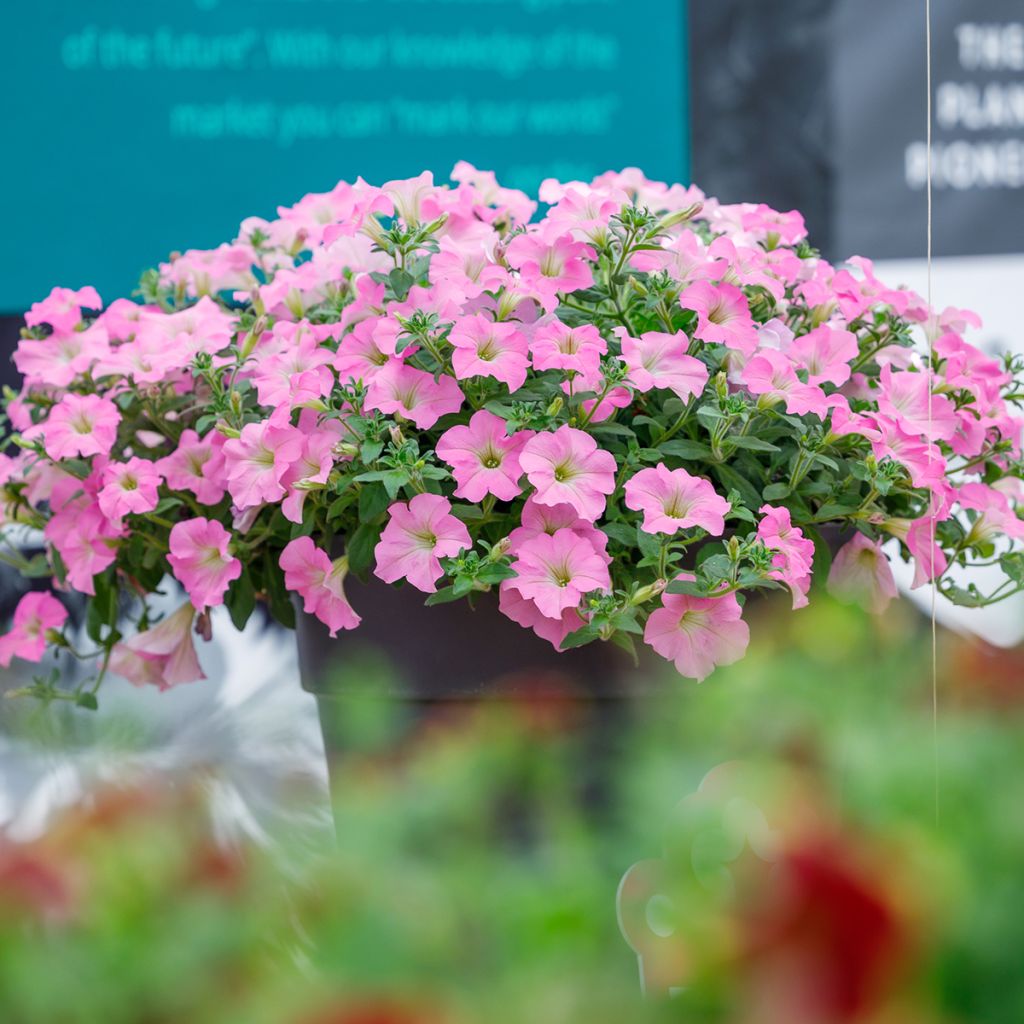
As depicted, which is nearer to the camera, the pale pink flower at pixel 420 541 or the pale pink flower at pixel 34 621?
the pale pink flower at pixel 420 541

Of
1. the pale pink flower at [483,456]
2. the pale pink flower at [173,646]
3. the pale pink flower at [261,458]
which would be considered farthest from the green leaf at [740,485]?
the pale pink flower at [173,646]

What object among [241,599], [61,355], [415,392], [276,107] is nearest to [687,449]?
[415,392]

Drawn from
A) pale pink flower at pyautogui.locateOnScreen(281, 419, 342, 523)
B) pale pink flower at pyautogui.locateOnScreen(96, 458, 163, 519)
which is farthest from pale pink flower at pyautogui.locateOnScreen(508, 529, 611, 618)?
pale pink flower at pyautogui.locateOnScreen(96, 458, 163, 519)

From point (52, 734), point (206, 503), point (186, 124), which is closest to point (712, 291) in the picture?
point (206, 503)

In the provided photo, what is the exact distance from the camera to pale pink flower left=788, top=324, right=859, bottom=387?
68 cm

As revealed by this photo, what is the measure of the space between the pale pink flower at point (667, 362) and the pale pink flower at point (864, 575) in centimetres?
14

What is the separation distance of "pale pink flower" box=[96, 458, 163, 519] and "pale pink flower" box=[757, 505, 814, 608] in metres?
0.32

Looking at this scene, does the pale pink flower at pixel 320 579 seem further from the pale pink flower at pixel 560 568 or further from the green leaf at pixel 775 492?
the green leaf at pixel 775 492

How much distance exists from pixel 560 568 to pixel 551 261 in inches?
6.7

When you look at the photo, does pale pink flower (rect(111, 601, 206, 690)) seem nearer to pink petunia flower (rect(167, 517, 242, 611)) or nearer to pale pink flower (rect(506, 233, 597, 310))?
pink petunia flower (rect(167, 517, 242, 611))

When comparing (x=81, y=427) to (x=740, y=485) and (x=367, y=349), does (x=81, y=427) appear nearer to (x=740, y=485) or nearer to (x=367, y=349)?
(x=367, y=349)

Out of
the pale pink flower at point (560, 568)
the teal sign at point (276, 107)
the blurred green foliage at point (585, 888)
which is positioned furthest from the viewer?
the teal sign at point (276, 107)

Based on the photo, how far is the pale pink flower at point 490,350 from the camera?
0.60 m

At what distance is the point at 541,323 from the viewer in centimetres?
64
